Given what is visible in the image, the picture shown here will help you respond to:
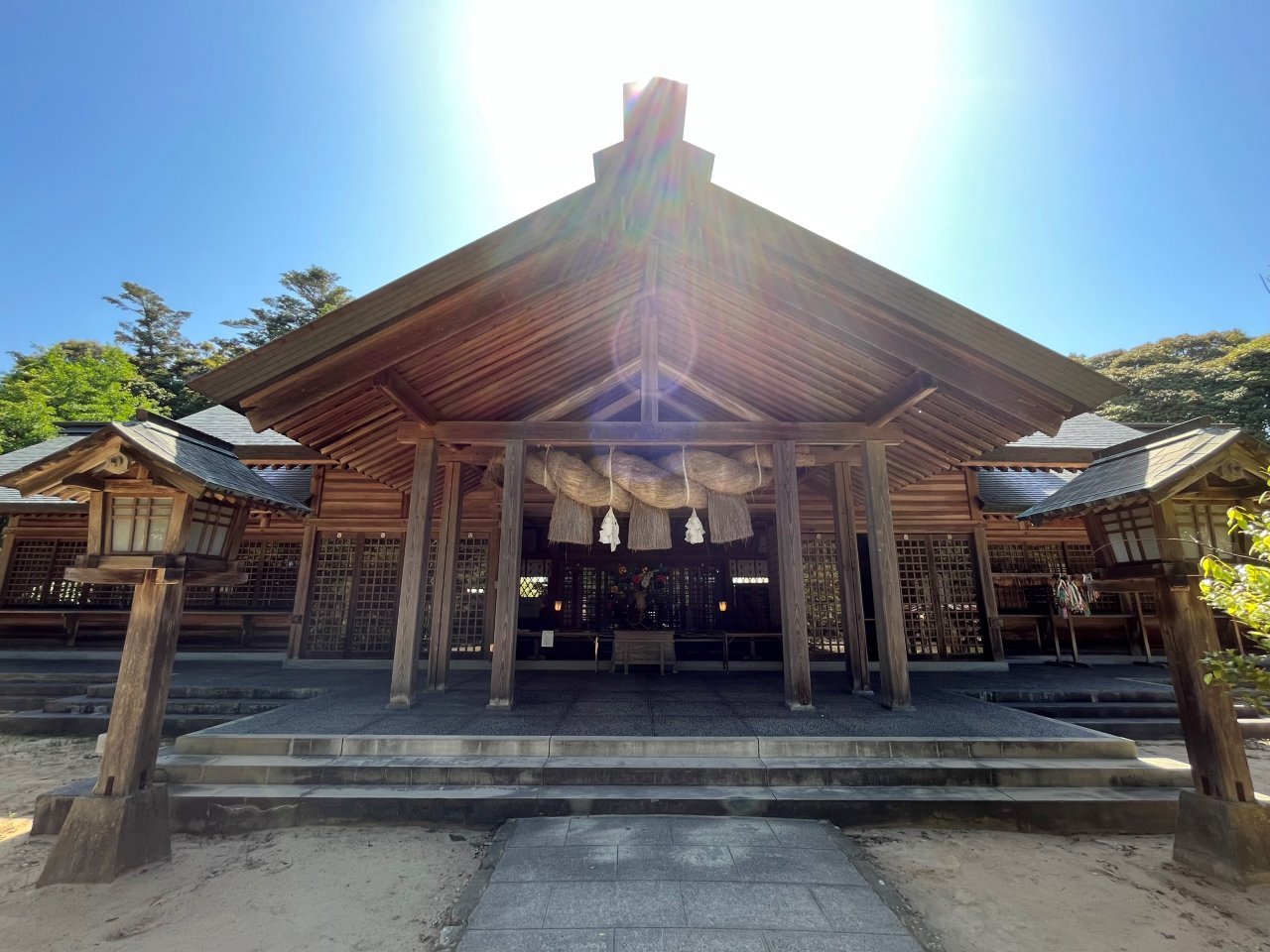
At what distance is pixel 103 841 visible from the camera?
298 cm

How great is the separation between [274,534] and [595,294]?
27.8 feet

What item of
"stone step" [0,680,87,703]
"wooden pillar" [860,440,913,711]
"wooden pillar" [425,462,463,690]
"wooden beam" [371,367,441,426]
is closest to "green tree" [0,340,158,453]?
"stone step" [0,680,87,703]

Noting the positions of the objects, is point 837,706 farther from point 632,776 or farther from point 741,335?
point 741,335

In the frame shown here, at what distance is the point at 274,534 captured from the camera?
971 centimetres

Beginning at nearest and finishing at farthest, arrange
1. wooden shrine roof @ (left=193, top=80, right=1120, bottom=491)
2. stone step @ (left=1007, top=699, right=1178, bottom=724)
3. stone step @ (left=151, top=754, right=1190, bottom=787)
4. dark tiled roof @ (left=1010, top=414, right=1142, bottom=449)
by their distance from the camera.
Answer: stone step @ (left=151, top=754, right=1190, bottom=787), wooden shrine roof @ (left=193, top=80, right=1120, bottom=491), stone step @ (left=1007, top=699, right=1178, bottom=724), dark tiled roof @ (left=1010, top=414, right=1142, bottom=449)

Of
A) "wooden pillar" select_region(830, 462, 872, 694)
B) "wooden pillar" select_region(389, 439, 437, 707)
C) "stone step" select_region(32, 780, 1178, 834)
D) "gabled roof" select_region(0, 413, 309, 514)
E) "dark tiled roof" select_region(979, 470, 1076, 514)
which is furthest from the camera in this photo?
"dark tiled roof" select_region(979, 470, 1076, 514)

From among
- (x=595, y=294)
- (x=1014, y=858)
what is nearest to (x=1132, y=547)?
(x=1014, y=858)

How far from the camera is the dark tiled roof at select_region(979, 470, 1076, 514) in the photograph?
9039mm

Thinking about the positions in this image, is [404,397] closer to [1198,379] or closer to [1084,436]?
[1084,436]

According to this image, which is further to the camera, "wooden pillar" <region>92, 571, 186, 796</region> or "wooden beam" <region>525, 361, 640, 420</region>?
"wooden beam" <region>525, 361, 640, 420</region>

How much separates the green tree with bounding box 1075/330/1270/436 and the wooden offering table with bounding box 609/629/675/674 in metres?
22.5

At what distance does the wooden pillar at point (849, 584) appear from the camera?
6.27 metres

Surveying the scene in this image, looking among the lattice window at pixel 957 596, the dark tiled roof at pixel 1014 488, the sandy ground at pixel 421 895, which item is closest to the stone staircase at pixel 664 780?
the sandy ground at pixel 421 895

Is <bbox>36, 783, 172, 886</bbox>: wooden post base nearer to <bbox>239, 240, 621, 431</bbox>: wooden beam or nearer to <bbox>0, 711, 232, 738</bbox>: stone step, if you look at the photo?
<bbox>239, 240, 621, 431</bbox>: wooden beam
